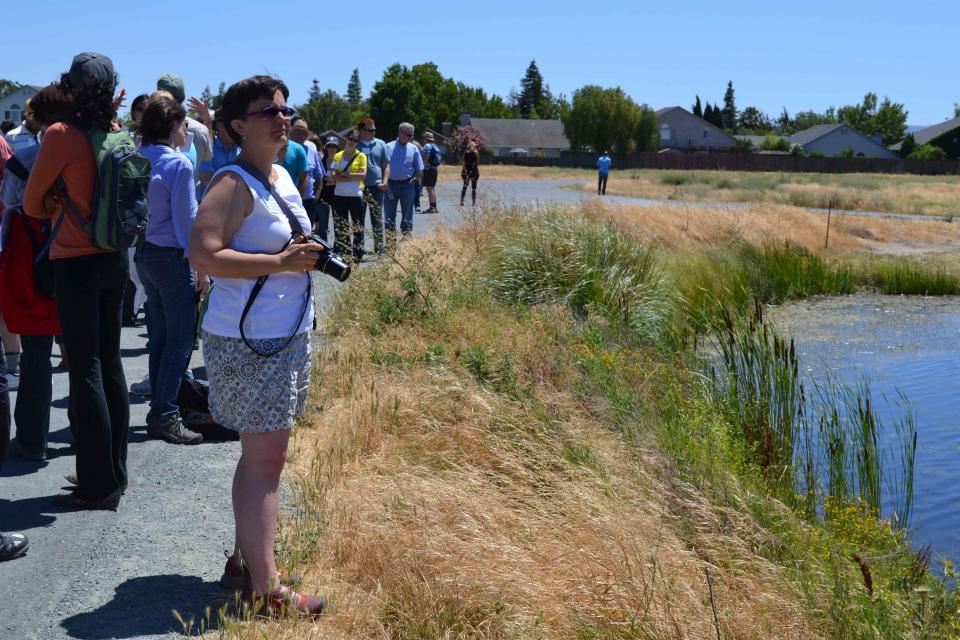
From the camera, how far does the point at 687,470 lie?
20.6 feet

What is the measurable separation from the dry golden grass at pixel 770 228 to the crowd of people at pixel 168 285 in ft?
35.4

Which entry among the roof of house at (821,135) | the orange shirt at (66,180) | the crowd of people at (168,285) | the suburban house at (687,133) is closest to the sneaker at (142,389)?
the crowd of people at (168,285)

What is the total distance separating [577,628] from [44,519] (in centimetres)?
258

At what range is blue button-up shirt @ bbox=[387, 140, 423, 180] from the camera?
47.9 feet

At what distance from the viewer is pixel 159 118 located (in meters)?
5.72

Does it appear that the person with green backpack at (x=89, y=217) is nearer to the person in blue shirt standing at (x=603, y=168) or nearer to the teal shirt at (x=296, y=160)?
the teal shirt at (x=296, y=160)

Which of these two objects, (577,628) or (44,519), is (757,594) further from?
(44,519)

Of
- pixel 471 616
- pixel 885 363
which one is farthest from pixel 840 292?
pixel 471 616

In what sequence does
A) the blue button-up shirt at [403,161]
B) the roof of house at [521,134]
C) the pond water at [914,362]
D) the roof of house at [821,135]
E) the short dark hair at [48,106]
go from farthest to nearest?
the roof of house at [521,134] → the roof of house at [821,135] → the blue button-up shirt at [403,161] → the pond water at [914,362] → the short dark hair at [48,106]

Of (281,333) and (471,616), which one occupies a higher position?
(281,333)

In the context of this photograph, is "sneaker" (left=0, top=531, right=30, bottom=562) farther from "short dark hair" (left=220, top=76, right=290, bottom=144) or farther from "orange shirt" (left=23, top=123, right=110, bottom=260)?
"short dark hair" (left=220, top=76, right=290, bottom=144)

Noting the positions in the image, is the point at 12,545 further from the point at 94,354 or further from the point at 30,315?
the point at 30,315

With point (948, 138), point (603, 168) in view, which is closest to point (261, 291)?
point (603, 168)

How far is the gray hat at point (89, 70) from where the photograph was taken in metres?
4.57
